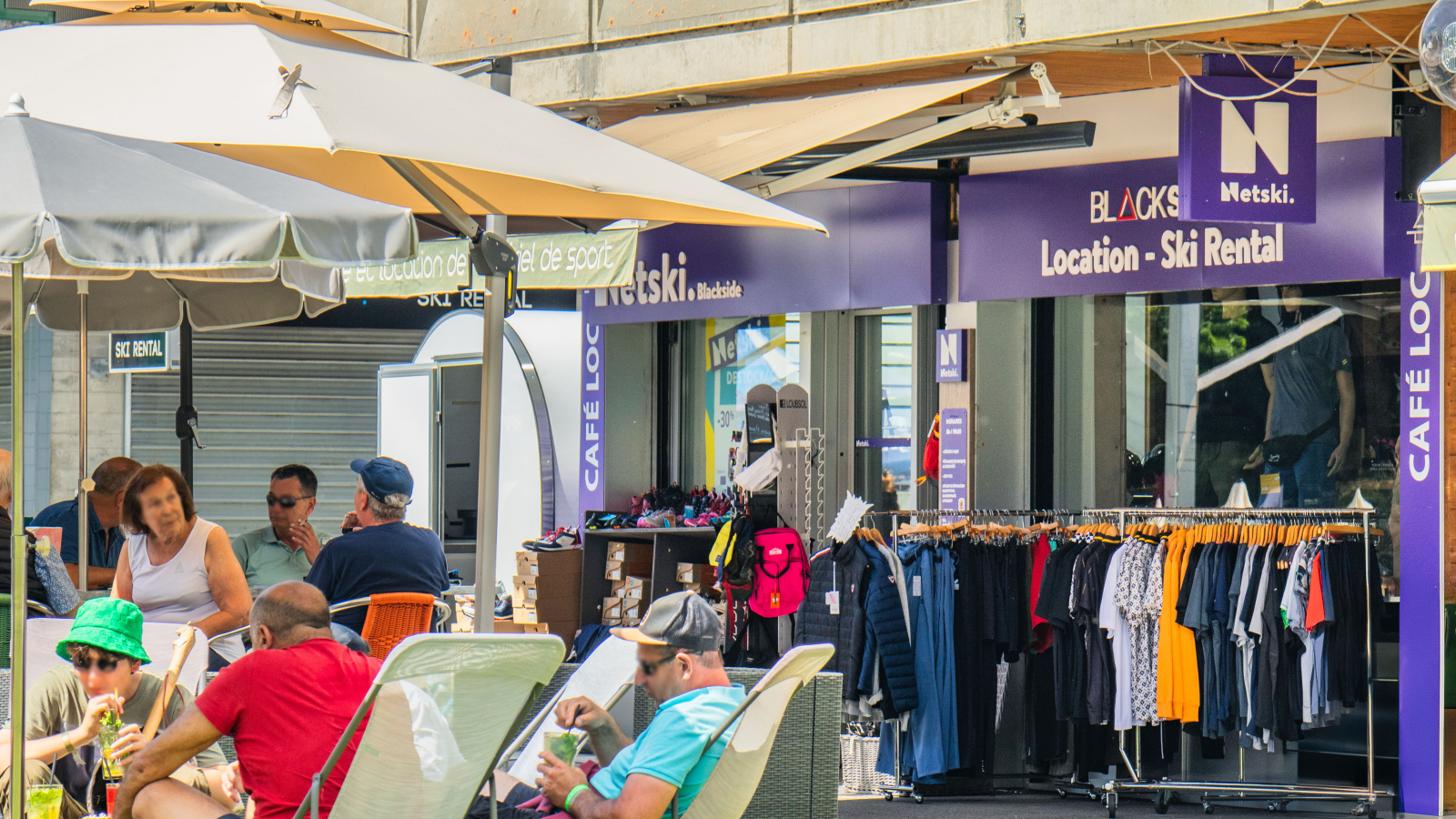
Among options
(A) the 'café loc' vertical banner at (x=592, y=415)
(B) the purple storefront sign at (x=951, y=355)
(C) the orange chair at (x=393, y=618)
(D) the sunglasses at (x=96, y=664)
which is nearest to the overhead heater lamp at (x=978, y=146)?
(B) the purple storefront sign at (x=951, y=355)

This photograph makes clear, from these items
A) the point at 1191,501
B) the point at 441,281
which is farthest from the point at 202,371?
the point at 1191,501

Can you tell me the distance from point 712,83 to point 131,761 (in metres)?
5.77

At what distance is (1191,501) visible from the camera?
31.6ft

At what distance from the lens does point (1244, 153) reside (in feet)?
26.7

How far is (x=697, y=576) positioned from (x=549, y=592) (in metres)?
1.03

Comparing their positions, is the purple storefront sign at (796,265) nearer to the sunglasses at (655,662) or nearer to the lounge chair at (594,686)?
the lounge chair at (594,686)

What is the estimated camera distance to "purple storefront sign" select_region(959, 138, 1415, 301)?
8375 millimetres

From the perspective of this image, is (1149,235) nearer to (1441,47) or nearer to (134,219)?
(1441,47)

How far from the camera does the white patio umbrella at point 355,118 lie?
5.02m

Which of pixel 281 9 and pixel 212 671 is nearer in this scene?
pixel 281 9

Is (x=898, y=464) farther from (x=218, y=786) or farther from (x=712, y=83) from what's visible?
(x=218, y=786)

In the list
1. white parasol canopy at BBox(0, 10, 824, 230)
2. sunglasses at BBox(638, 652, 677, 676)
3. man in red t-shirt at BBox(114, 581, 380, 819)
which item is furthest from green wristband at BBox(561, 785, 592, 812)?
white parasol canopy at BBox(0, 10, 824, 230)

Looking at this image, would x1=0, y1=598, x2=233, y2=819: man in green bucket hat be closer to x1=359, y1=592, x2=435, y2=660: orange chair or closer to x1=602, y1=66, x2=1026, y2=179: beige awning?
x1=359, y1=592, x2=435, y2=660: orange chair

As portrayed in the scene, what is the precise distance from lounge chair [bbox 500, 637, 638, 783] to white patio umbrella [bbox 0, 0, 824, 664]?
39 cm
